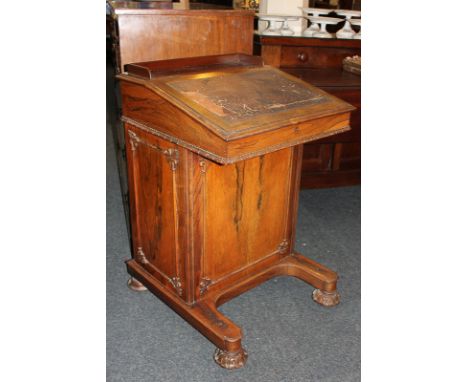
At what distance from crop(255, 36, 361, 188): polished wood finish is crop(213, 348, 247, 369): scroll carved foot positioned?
170 cm

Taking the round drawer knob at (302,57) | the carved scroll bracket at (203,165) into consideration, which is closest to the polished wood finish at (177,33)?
the carved scroll bracket at (203,165)

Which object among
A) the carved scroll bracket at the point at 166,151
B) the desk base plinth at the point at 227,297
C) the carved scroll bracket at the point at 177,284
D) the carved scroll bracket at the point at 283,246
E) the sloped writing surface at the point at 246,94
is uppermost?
the sloped writing surface at the point at 246,94

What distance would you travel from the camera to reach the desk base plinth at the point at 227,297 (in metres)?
1.66

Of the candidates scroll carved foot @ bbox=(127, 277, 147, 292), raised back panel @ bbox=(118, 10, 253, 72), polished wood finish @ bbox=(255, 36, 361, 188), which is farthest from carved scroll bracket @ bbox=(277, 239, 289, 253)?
polished wood finish @ bbox=(255, 36, 361, 188)

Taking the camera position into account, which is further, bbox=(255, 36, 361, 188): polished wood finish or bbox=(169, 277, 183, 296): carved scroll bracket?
bbox=(255, 36, 361, 188): polished wood finish

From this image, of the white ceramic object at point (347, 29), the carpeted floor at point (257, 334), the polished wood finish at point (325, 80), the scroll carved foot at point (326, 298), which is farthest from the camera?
the white ceramic object at point (347, 29)

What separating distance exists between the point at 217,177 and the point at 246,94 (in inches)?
12.5

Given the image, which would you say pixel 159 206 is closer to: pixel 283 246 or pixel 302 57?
pixel 283 246

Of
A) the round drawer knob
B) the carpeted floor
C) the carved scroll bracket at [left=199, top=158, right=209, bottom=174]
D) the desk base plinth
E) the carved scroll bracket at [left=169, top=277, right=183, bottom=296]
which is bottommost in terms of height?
the carpeted floor

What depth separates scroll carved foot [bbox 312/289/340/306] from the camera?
2045 millimetres

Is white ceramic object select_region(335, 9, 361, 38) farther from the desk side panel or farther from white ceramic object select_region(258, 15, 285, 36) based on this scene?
the desk side panel

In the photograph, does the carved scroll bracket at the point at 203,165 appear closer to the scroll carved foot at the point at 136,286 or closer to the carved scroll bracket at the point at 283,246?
the carved scroll bracket at the point at 283,246

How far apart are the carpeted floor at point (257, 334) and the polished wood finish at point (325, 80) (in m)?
0.85

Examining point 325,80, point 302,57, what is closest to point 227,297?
point 325,80
